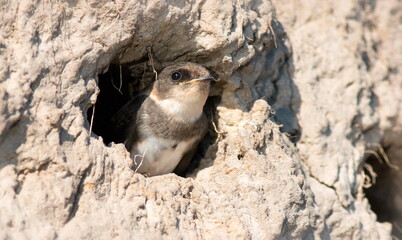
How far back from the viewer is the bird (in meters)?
5.05

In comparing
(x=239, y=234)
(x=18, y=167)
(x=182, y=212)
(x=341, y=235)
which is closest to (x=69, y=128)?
(x=18, y=167)

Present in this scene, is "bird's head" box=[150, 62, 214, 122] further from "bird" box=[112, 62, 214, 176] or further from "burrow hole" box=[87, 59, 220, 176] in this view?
"burrow hole" box=[87, 59, 220, 176]

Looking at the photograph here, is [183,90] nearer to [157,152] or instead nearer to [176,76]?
[176,76]

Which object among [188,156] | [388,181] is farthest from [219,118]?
[388,181]

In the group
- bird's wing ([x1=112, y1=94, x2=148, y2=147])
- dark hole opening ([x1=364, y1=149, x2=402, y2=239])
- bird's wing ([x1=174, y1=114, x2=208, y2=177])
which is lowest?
dark hole opening ([x1=364, y1=149, x2=402, y2=239])

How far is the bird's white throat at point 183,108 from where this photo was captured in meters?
5.12

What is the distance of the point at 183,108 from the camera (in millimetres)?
5141

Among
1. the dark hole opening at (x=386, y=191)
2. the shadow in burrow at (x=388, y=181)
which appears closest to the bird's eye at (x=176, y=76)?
the shadow in burrow at (x=388, y=181)

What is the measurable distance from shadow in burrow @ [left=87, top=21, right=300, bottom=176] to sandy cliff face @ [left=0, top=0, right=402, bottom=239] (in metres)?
0.02

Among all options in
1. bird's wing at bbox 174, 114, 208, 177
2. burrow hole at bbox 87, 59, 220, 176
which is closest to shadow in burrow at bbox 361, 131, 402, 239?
burrow hole at bbox 87, 59, 220, 176

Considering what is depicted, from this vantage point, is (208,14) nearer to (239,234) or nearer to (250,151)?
(250,151)

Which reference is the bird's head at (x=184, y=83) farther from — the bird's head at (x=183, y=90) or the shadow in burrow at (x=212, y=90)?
the shadow in burrow at (x=212, y=90)

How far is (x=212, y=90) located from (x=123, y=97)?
35.9 inches

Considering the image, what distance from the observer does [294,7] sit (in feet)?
21.0
